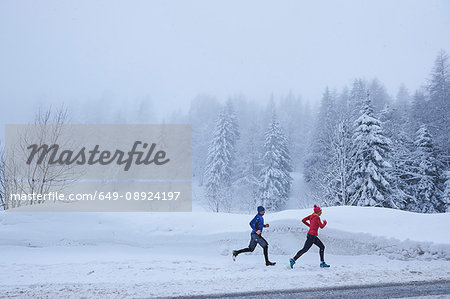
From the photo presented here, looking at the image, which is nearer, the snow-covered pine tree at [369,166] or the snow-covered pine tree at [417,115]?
the snow-covered pine tree at [369,166]

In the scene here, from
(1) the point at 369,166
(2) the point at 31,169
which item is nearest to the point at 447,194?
(1) the point at 369,166

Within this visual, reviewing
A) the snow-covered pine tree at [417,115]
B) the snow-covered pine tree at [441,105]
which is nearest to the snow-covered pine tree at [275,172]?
the snow-covered pine tree at [417,115]

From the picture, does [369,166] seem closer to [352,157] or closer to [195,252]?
[352,157]

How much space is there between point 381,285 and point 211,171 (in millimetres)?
28365

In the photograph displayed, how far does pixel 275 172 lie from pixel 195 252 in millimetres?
22696

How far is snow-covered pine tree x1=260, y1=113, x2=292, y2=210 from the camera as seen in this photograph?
30.2 m

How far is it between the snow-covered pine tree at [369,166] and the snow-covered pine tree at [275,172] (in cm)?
1181

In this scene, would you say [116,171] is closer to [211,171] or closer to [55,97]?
[211,171]

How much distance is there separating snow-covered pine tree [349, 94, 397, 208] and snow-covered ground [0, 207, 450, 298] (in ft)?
28.8

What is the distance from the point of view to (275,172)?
3102cm

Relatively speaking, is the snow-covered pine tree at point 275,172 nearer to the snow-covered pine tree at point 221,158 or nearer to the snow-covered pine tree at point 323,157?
the snow-covered pine tree at point 323,157

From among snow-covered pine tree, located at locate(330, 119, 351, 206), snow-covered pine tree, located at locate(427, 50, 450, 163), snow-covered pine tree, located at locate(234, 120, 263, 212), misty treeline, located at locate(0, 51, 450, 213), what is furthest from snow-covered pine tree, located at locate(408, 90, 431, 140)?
snow-covered pine tree, located at locate(234, 120, 263, 212)

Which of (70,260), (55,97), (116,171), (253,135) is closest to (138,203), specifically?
(116,171)

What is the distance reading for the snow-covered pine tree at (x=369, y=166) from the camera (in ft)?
58.8
